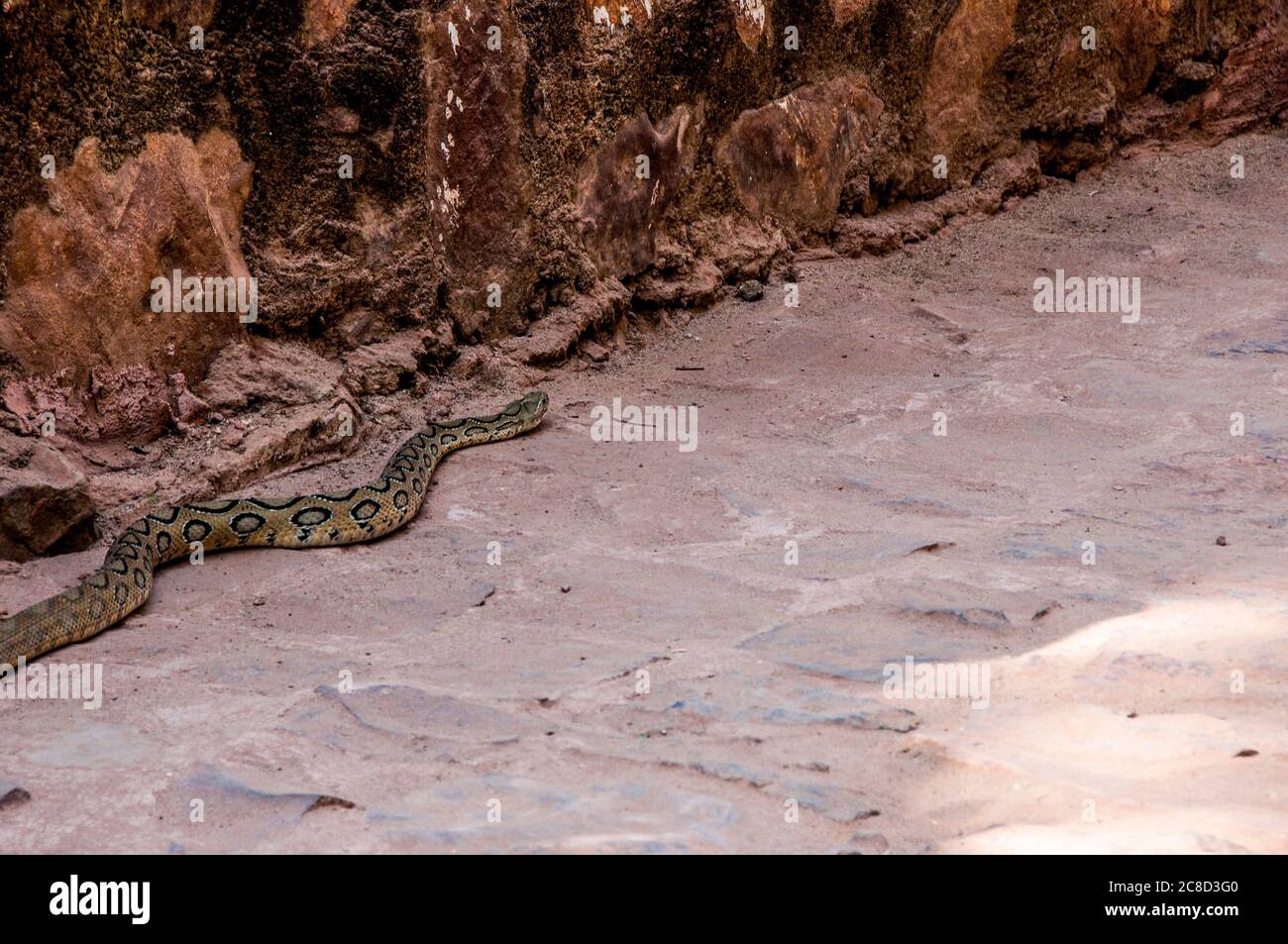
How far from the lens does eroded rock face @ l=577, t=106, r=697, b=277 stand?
1070 centimetres

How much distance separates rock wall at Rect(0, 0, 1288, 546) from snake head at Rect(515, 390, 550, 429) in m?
0.78

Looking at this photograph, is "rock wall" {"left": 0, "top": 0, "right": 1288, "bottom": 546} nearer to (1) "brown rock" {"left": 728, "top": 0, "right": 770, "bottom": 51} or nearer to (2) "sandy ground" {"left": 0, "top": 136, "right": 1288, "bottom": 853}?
(1) "brown rock" {"left": 728, "top": 0, "right": 770, "bottom": 51}

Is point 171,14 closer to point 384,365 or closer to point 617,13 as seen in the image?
point 384,365

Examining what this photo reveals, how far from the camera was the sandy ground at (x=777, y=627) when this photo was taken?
443 cm

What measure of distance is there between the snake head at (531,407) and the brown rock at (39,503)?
305cm

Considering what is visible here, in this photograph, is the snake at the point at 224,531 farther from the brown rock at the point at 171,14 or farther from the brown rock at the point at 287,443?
the brown rock at the point at 171,14

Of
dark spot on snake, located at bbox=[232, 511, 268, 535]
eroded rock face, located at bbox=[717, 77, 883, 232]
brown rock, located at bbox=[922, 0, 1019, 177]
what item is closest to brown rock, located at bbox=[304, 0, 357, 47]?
dark spot on snake, located at bbox=[232, 511, 268, 535]

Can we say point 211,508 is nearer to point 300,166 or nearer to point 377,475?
point 377,475

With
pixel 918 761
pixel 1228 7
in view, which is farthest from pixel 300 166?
pixel 1228 7

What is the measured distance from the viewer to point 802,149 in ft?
39.5

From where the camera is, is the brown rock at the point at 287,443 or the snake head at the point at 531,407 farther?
the snake head at the point at 531,407

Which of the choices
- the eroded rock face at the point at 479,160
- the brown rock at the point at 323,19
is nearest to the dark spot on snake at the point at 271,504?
the eroded rock face at the point at 479,160

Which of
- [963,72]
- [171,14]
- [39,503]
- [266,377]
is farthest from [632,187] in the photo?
[39,503]

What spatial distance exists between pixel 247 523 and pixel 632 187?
4.63 metres
